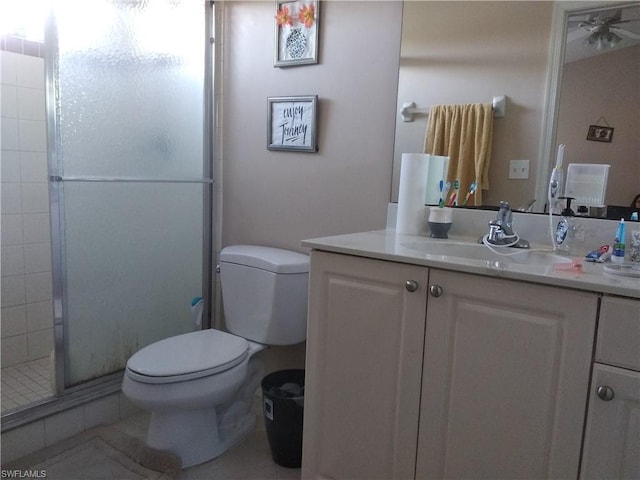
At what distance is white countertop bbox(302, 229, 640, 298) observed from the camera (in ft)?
3.27

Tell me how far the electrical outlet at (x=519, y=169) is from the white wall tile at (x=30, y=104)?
2296 mm

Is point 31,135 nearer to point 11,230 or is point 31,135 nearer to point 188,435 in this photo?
point 11,230

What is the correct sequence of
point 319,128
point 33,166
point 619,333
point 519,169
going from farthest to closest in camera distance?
point 33,166, point 319,128, point 519,169, point 619,333

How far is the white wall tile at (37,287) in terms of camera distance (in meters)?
2.48

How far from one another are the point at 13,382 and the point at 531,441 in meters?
2.24

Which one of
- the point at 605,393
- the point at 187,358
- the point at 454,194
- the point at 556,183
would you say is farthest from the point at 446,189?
the point at 187,358

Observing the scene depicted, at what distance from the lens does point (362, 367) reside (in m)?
1.34

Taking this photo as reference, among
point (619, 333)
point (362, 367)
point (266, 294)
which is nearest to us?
point (619, 333)

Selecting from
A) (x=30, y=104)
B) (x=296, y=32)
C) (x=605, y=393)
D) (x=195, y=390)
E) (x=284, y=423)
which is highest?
(x=296, y=32)

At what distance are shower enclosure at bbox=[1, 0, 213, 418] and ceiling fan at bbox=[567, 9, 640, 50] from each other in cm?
157

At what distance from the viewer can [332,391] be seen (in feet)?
4.59

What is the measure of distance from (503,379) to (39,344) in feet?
7.91

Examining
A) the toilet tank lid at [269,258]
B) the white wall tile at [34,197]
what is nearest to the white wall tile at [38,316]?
the white wall tile at [34,197]

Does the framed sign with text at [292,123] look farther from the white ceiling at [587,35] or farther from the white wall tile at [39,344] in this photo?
the white wall tile at [39,344]
